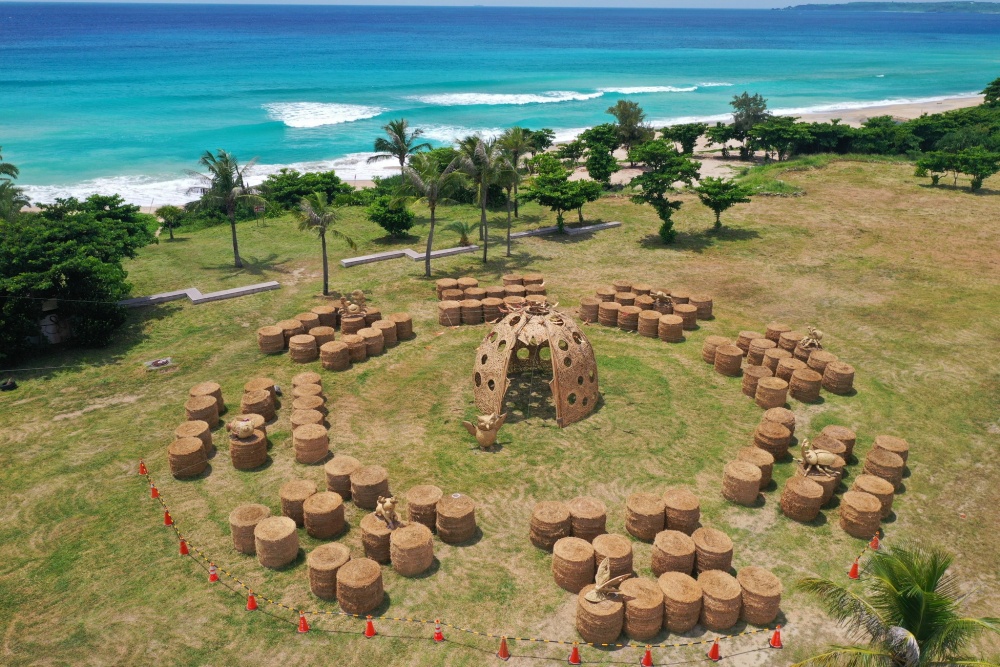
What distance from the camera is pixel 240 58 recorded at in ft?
516

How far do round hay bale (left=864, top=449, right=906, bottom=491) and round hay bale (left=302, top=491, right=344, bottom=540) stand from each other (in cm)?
1337

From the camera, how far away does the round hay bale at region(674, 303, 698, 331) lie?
2706 cm

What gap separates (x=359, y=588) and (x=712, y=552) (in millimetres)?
7337

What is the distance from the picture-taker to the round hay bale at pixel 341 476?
17.3m

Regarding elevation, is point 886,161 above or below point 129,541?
above

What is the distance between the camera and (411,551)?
1481 centimetres

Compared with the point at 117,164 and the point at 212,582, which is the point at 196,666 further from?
the point at 117,164

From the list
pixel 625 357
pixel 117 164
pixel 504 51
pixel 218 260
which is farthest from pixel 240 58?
pixel 625 357

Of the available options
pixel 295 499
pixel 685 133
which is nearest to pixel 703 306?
pixel 295 499

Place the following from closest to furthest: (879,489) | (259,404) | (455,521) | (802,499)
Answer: (455,521) < (802,499) < (879,489) < (259,404)

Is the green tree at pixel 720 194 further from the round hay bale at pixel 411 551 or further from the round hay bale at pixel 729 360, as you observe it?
the round hay bale at pixel 411 551


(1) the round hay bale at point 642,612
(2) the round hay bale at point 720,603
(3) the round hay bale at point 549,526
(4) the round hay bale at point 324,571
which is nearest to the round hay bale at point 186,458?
(4) the round hay bale at point 324,571

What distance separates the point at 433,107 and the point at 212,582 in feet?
322

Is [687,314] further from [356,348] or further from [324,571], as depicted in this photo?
[324,571]
